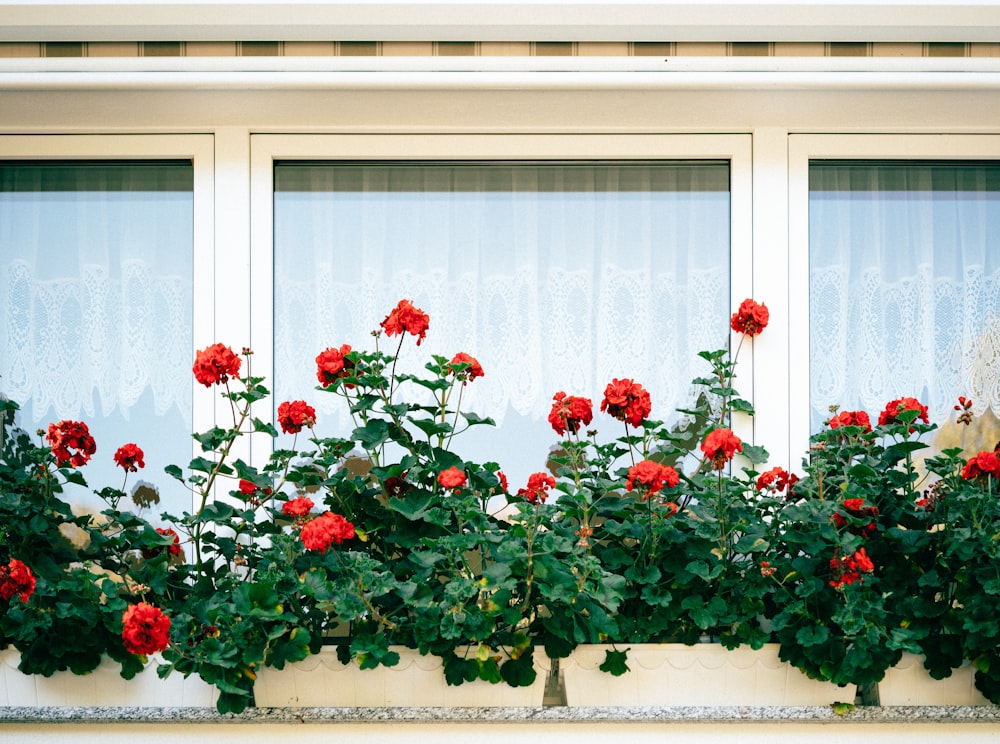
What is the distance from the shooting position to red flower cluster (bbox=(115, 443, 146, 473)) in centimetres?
202

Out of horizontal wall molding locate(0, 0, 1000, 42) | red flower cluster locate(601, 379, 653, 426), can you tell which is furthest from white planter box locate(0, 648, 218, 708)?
horizontal wall molding locate(0, 0, 1000, 42)

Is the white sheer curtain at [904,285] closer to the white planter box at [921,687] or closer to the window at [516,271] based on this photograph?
the window at [516,271]

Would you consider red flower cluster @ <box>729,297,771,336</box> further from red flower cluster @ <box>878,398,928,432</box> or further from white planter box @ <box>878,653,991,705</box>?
white planter box @ <box>878,653,991,705</box>

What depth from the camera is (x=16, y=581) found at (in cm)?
178

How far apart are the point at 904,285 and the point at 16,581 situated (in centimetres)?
207

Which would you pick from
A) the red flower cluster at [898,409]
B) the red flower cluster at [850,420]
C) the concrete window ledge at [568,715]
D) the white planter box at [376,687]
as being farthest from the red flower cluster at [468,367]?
the red flower cluster at [898,409]

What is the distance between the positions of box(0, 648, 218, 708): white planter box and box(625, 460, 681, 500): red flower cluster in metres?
0.96

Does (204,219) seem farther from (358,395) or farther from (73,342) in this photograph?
(358,395)

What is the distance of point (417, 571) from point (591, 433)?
1.56ft

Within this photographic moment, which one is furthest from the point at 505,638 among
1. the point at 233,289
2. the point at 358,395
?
the point at 233,289

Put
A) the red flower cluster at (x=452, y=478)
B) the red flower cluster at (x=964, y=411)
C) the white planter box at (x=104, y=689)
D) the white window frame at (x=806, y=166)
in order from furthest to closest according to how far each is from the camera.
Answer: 1. the white window frame at (x=806, y=166)
2. the red flower cluster at (x=964, y=411)
3. the white planter box at (x=104, y=689)
4. the red flower cluster at (x=452, y=478)

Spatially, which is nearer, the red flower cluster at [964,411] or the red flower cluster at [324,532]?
the red flower cluster at [324,532]

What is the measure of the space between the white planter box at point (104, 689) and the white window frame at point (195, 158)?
0.57 metres

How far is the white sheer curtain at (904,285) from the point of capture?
223cm
